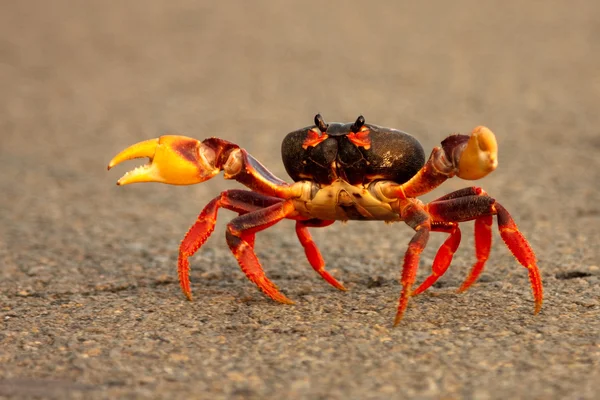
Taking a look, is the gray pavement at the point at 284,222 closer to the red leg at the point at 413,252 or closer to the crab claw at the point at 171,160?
the red leg at the point at 413,252

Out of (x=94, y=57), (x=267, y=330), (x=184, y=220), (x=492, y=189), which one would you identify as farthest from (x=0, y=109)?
(x=267, y=330)

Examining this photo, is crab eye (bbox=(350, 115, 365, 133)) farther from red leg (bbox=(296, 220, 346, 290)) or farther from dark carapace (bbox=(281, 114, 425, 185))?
Result: red leg (bbox=(296, 220, 346, 290))

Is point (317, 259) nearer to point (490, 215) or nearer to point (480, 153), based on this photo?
point (490, 215)

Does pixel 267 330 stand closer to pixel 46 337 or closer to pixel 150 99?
pixel 46 337

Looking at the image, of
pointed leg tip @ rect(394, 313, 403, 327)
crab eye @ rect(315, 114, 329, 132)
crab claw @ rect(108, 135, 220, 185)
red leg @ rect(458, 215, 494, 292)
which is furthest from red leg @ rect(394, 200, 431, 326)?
crab claw @ rect(108, 135, 220, 185)

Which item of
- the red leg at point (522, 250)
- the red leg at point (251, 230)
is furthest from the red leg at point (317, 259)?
the red leg at point (522, 250)

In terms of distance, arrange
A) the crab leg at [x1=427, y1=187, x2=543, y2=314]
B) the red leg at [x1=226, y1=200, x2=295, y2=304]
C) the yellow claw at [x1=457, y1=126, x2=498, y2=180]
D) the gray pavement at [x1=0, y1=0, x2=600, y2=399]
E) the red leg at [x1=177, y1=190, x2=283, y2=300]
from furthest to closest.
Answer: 1. the red leg at [x1=177, y1=190, x2=283, y2=300]
2. the red leg at [x1=226, y1=200, x2=295, y2=304]
3. the crab leg at [x1=427, y1=187, x2=543, y2=314]
4. the yellow claw at [x1=457, y1=126, x2=498, y2=180]
5. the gray pavement at [x1=0, y1=0, x2=600, y2=399]

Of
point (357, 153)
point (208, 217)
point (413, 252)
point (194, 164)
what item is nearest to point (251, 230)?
point (208, 217)
